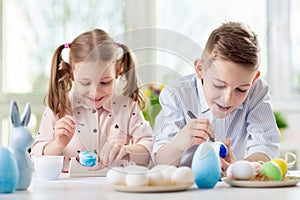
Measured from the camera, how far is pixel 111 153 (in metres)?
1.25

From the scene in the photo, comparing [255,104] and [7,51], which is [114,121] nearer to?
[255,104]

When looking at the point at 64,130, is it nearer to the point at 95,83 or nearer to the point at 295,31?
the point at 95,83

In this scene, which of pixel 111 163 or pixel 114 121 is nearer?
pixel 111 163

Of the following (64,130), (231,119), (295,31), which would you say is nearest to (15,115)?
(64,130)

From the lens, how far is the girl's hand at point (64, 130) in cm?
151

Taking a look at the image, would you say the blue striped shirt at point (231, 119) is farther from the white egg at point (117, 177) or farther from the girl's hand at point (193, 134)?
the white egg at point (117, 177)

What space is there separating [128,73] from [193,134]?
8.2 inches

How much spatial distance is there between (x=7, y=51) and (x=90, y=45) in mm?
1829

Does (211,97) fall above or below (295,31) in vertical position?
below

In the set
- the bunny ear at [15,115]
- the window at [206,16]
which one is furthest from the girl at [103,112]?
the window at [206,16]

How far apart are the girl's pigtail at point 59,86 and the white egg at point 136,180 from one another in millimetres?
612

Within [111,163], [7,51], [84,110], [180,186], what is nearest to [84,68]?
[84,110]

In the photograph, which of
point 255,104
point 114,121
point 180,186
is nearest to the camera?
point 180,186

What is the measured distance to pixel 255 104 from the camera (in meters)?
1.67
